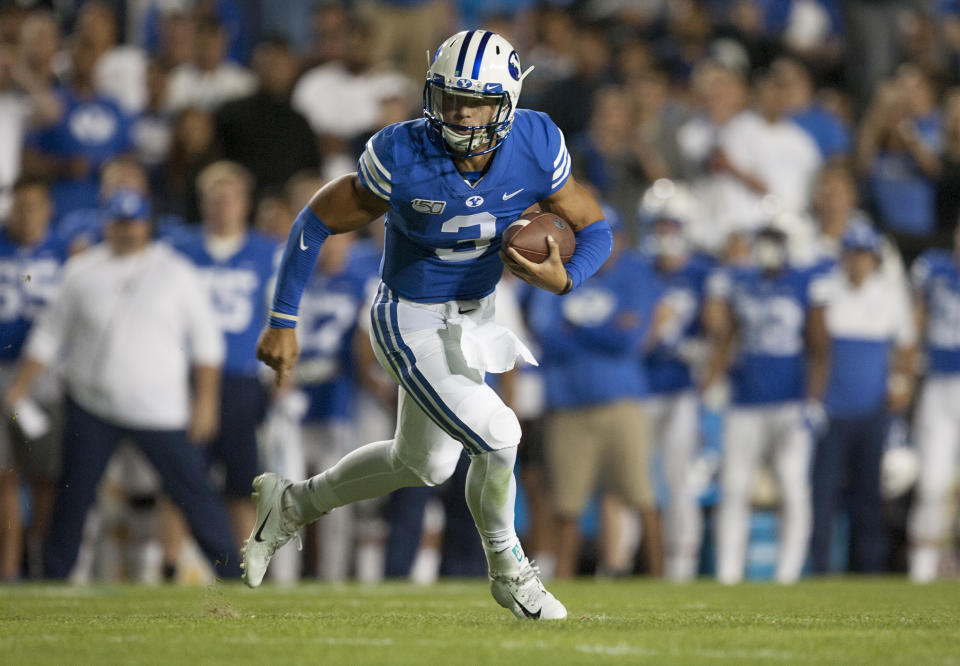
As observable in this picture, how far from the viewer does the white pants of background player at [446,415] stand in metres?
5.00

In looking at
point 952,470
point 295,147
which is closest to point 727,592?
point 952,470

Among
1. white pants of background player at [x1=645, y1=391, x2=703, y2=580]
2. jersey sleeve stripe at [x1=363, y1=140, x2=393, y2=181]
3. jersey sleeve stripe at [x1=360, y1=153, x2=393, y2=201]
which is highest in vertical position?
jersey sleeve stripe at [x1=363, y1=140, x2=393, y2=181]

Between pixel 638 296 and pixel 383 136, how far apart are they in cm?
431

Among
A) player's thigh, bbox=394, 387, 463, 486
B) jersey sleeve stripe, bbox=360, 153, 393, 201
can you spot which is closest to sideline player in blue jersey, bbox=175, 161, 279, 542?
player's thigh, bbox=394, 387, 463, 486

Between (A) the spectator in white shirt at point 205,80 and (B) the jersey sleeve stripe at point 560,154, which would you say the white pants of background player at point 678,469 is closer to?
(A) the spectator in white shirt at point 205,80

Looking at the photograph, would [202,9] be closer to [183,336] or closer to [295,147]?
[295,147]

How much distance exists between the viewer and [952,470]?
9.89m

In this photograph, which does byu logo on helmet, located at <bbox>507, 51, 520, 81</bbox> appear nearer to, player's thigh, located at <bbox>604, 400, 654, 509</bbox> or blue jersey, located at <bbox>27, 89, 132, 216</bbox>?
player's thigh, located at <bbox>604, 400, 654, 509</bbox>

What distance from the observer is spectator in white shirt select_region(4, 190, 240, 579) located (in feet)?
26.4

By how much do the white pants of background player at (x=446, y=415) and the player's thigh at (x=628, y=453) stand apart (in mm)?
3848

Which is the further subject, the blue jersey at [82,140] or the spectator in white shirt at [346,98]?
the spectator in white shirt at [346,98]

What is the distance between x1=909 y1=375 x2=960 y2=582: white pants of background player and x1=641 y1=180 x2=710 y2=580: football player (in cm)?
141

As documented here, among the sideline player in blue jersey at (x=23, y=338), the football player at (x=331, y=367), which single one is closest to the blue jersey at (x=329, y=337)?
the football player at (x=331, y=367)

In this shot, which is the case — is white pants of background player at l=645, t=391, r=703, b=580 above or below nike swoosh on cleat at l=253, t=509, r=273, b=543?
below
